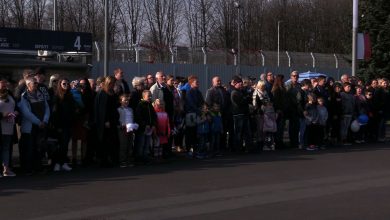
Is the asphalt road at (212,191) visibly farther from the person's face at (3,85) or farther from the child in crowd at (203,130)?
the person's face at (3,85)

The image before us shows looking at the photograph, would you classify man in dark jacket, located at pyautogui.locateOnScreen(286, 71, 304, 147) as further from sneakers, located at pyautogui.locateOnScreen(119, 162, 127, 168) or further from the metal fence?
the metal fence

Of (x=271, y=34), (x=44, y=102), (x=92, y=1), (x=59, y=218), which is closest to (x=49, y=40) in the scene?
(x=44, y=102)

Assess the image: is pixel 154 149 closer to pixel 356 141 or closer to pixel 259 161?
pixel 259 161

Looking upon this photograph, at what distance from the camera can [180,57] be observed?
40438mm

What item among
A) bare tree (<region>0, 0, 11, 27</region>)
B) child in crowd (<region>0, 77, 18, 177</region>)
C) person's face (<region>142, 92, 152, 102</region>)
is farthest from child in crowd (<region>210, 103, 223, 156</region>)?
bare tree (<region>0, 0, 11, 27</region>)

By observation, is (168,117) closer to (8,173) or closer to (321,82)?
(8,173)

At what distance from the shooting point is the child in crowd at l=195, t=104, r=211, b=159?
15100 mm

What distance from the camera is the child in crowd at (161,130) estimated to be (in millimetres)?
14391

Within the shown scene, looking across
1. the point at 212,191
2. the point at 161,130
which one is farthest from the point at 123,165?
the point at 212,191

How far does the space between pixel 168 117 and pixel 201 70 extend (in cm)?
2588

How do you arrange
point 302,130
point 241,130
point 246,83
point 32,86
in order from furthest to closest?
1. point 302,130
2. point 246,83
3. point 241,130
4. point 32,86

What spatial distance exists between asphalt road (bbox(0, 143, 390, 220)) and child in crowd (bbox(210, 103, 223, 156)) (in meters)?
1.02

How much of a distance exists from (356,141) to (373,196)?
929 centimetres

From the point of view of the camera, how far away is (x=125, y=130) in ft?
45.2
